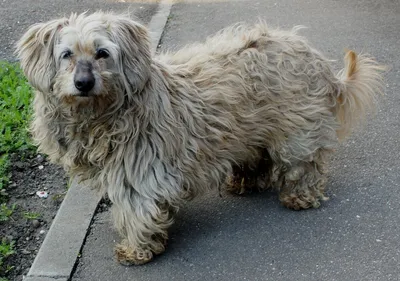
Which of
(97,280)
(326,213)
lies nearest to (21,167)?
(97,280)

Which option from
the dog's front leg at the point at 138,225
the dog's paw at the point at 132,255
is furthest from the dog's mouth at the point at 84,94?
the dog's paw at the point at 132,255

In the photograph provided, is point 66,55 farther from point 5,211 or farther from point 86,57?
point 5,211

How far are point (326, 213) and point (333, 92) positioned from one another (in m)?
0.82

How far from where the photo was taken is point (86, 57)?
3859 millimetres

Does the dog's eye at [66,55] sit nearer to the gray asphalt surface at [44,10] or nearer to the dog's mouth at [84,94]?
the dog's mouth at [84,94]

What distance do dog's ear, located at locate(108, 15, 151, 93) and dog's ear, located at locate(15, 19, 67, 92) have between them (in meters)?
0.30

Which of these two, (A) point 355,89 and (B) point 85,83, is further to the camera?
(A) point 355,89

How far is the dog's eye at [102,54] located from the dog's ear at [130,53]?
74 mm

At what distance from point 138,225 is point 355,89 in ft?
5.88

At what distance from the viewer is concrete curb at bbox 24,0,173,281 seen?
14.3ft

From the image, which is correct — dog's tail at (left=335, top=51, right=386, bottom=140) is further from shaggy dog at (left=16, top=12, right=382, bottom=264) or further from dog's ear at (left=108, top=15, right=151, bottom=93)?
dog's ear at (left=108, top=15, right=151, bottom=93)

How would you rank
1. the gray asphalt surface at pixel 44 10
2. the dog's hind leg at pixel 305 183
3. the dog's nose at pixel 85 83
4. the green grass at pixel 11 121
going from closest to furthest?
1. the dog's nose at pixel 85 83
2. the dog's hind leg at pixel 305 183
3. the green grass at pixel 11 121
4. the gray asphalt surface at pixel 44 10

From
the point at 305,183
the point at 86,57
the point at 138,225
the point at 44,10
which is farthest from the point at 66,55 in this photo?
the point at 44,10

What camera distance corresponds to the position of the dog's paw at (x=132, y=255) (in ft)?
14.3
